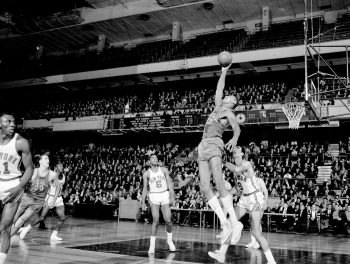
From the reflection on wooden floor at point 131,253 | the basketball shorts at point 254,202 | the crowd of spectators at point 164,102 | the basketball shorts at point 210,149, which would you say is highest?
the crowd of spectators at point 164,102

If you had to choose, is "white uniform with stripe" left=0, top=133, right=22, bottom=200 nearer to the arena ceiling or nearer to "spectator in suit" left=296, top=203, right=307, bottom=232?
"spectator in suit" left=296, top=203, right=307, bottom=232

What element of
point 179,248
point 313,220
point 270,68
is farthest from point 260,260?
point 270,68

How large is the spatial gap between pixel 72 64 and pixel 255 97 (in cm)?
1636

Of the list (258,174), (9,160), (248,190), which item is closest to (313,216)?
(258,174)

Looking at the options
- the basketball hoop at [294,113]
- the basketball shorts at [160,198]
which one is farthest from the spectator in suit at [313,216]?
the basketball shorts at [160,198]

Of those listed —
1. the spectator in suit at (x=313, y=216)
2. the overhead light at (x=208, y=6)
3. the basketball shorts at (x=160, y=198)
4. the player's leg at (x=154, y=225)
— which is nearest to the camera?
the player's leg at (x=154, y=225)

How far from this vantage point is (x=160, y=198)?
796 cm

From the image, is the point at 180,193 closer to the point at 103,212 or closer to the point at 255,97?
the point at 103,212

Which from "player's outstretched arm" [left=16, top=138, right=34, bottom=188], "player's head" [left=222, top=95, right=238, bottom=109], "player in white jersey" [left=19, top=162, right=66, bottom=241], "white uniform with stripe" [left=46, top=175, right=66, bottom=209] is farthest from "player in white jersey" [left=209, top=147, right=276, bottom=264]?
"white uniform with stripe" [left=46, top=175, right=66, bottom=209]

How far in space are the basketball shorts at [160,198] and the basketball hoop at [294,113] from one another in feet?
38.8

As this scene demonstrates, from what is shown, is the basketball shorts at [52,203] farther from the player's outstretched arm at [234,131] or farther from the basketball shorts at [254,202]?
the player's outstretched arm at [234,131]

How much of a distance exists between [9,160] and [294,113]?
52.0 ft

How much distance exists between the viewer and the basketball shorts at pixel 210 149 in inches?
201

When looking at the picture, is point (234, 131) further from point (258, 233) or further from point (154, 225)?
point (154, 225)
